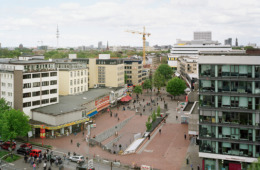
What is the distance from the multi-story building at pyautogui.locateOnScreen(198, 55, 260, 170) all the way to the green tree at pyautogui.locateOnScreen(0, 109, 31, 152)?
29.7m

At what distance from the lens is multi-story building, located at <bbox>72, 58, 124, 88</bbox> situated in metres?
93.4

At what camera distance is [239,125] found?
33.9 meters

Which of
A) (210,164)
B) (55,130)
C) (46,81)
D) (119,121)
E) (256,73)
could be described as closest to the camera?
(256,73)

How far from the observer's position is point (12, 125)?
44562 mm

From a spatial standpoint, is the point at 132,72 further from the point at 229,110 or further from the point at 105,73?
the point at 229,110

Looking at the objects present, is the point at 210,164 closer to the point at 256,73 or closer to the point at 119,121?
the point at 256,73

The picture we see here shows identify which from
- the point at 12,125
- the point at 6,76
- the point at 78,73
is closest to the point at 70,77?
the point at 78,73

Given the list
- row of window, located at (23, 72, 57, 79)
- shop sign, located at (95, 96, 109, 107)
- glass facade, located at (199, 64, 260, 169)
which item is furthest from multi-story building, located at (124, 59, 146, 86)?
glass facade, located at (199, 64, 260, 169)

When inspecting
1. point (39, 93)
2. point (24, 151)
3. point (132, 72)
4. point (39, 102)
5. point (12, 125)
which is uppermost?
point (132, 72)

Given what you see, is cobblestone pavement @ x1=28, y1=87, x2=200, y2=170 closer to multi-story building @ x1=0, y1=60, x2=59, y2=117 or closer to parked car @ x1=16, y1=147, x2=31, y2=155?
parked car @ x1=16, y1=147, x2=31, y2=155

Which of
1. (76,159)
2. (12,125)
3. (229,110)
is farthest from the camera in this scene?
(12,125)

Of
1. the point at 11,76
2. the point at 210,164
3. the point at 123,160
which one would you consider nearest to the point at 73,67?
the point at 11,76

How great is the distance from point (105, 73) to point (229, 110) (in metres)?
64.0

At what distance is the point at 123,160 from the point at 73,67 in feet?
135
